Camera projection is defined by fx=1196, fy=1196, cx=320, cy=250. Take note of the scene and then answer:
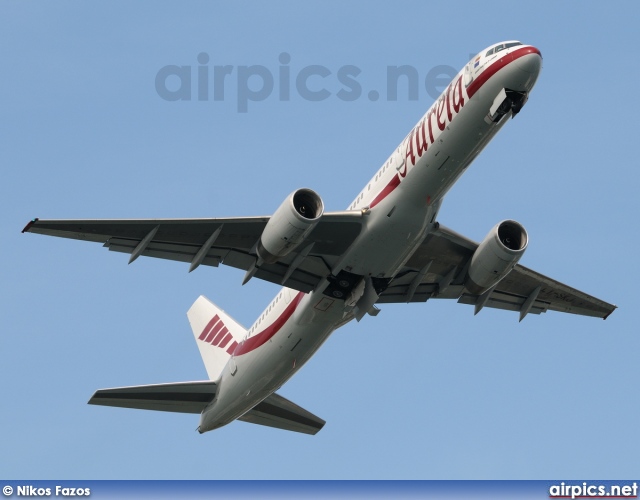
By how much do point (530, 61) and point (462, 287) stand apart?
10.9m

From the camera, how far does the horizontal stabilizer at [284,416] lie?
47.9 m

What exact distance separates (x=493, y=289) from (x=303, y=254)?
9.23 m

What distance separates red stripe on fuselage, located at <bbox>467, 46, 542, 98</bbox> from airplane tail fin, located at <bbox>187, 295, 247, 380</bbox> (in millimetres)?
14832

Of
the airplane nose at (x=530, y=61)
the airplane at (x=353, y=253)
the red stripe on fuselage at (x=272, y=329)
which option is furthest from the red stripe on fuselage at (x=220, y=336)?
the airplane nose at (x=530, y=61)

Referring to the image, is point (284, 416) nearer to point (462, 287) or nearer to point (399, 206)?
point (462, 287)

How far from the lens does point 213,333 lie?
4997 centimetres

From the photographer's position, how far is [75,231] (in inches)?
1491

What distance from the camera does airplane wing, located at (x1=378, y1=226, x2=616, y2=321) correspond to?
141 ft

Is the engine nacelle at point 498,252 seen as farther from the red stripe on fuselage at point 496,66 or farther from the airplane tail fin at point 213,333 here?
the airplane tail fin at point 213,333

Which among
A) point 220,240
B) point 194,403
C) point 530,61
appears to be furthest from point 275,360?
point 530,61

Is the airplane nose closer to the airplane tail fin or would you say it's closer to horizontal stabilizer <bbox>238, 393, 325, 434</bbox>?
the airplane tail fin

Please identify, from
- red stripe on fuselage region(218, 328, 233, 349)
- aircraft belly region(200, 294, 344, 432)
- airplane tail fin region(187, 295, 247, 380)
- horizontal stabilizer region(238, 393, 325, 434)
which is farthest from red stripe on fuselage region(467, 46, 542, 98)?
horizontal stabilizer region(238, 393, 325, 434)

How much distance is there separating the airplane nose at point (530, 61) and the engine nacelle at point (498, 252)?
21.2ft

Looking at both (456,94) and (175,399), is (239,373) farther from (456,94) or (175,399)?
(456,94)
